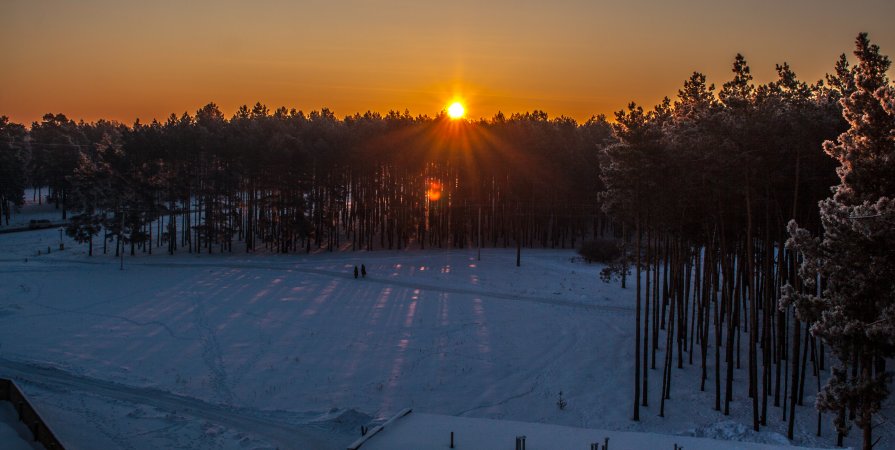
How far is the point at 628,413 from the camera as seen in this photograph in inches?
904

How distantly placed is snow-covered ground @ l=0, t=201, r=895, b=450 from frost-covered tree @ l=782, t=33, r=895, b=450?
3.33 metres

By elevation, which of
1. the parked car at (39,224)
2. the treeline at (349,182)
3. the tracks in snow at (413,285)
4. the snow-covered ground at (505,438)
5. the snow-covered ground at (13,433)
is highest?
the treeline at (349,182)

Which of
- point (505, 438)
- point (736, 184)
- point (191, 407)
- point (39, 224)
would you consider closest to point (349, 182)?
point (39, 224)

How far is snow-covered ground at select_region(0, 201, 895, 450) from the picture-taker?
68.1 ft

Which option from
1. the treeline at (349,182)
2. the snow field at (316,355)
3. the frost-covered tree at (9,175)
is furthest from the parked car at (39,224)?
the snow field at (316,355)

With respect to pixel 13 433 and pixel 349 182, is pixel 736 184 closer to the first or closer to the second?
pixel 13 433

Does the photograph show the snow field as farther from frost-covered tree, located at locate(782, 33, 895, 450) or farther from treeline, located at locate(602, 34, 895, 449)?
frost-covered tree, located at locate(782, 33, 895, 450)

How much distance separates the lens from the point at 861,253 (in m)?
13.7

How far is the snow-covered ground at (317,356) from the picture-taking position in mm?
20766

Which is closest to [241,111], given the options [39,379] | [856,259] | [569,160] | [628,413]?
[569,160]

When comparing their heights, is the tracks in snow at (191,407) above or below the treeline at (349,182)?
below

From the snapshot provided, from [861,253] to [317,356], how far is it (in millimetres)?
20681

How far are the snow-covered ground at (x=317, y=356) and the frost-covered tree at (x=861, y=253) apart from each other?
3.33m

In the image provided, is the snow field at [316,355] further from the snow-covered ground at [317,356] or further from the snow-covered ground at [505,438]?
the snow-covered ground at [505,438]
